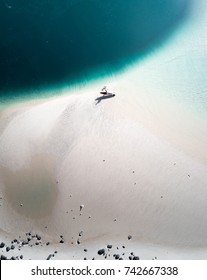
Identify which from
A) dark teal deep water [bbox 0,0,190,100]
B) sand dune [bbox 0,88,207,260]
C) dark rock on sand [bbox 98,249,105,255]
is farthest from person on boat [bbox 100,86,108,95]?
dark rock on sand [bbox 98,249,105,255]

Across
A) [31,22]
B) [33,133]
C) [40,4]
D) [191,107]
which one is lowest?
[33,133]

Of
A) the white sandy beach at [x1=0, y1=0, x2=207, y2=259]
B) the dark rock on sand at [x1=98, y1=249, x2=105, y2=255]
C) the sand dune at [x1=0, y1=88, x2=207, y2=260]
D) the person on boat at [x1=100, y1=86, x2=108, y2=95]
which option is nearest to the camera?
the dark rock on sand at [x1=98, y1=249, x2=105, y2=255]

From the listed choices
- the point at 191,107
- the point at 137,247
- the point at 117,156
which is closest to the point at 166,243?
the point at 137,247

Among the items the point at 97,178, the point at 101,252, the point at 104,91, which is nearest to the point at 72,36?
the point at 104,91

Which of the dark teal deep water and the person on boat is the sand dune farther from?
the dark teal deep water

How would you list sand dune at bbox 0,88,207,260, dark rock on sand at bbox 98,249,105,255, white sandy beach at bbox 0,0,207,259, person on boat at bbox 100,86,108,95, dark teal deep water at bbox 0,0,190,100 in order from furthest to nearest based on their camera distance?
dark teal deep water at bbox 0,0,190,100 < person on boat at bbox 100,86,108,95 < sand dune at bbox 0,88,207,260 < white sandy beach at bbox 0,0,207,259 < dark rock on sand at bbox 98,249,105,255
